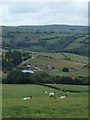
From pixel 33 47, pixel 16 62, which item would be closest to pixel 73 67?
pixel 16 62

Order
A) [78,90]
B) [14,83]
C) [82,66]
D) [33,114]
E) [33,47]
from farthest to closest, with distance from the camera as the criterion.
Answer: [33,47] → [82,66] → [14,83] → [78,90] → [33,114]

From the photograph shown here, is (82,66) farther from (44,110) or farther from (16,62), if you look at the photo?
(44,110)

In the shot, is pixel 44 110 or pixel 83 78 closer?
pixel 44 110

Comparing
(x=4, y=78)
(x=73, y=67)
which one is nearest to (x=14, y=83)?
(x=4, y=78)

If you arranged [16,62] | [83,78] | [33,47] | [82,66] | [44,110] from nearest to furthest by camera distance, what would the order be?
[44,110] → [83,78] → [82,66] → [16,62] → [33,47]

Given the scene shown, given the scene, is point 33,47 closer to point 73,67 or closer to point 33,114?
point 73,67

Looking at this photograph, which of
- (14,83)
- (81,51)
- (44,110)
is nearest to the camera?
(44,110)

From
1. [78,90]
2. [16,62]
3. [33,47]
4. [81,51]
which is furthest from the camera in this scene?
[33,47]

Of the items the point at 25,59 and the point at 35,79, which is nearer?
the point at 35,79
